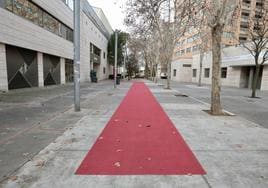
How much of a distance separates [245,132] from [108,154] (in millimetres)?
4019

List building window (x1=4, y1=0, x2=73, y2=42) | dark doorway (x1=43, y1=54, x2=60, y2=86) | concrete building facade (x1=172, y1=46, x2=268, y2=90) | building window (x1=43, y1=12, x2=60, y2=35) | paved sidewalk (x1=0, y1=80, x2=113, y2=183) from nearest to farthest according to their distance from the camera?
paved sidewalk (x1=0, y1=80, x2=113, y2=183), building window (x1=4, y1=0, x2=73, y2=42), building window (x1=43, y1=12, x2=60, y2=35), dark doorway (x1=43, y1=54, x2=60, y2=86), concrete building facade (x1=172, y1=46, x2=268, y2=90)

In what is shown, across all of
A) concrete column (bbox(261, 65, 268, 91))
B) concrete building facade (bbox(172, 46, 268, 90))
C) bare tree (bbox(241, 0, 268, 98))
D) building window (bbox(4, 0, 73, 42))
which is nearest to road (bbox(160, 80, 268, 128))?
bare tree (bbox(241, 0, 268, 98))

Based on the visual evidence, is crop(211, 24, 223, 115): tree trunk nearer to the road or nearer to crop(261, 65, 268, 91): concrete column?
the road

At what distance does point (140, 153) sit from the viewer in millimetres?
3740

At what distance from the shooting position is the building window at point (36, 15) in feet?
42.5

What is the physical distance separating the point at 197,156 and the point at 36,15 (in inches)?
682

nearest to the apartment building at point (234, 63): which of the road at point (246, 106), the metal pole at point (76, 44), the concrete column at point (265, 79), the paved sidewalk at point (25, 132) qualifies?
the concrete column at point (265, 79)

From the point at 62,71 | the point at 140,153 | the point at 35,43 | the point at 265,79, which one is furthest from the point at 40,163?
the point at 265,79

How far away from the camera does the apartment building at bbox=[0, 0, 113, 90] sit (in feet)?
40.7

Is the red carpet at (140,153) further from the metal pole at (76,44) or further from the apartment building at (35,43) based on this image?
the apartment building at (35,43)

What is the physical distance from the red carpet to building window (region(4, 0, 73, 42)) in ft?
41.0

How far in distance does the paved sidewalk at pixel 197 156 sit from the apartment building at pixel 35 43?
34.4 ft

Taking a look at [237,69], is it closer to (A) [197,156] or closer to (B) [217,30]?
(B) [217,30]

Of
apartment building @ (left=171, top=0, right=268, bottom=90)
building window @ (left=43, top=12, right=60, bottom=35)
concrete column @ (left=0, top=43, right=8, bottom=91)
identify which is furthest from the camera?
apartment building @ (left=171, top=0, right=268, bottom=90)
